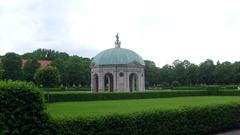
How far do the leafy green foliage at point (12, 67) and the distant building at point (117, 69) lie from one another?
87.7ft

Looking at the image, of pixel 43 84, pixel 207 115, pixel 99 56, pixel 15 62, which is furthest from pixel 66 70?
pixel 207 115

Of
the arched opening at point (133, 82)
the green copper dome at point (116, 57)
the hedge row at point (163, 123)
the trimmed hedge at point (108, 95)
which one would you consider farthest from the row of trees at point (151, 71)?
the hedge row at point (163, 123)

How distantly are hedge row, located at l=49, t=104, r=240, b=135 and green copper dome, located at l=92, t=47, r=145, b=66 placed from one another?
114ft

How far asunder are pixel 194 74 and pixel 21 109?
81.0 metres

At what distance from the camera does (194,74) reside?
88.2m

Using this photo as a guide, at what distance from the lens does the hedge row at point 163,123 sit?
11.0 meters

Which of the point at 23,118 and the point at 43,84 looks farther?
the point at 43,84

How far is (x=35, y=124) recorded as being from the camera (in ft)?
33.3

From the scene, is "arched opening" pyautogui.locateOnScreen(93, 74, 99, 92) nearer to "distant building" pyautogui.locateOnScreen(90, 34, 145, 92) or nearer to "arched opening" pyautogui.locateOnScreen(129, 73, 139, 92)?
"distant building" pyautogui.locateOnScreen(90, 34, 145, 92)

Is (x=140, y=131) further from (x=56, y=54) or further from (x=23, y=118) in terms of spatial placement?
(x=56, y=54)

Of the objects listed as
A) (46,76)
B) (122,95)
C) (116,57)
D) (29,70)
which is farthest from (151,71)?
(46,76)

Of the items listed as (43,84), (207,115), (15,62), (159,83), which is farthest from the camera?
(159,83)

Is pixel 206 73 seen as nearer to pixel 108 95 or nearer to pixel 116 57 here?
pixel 116 57

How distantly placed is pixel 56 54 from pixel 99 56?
62927mm
